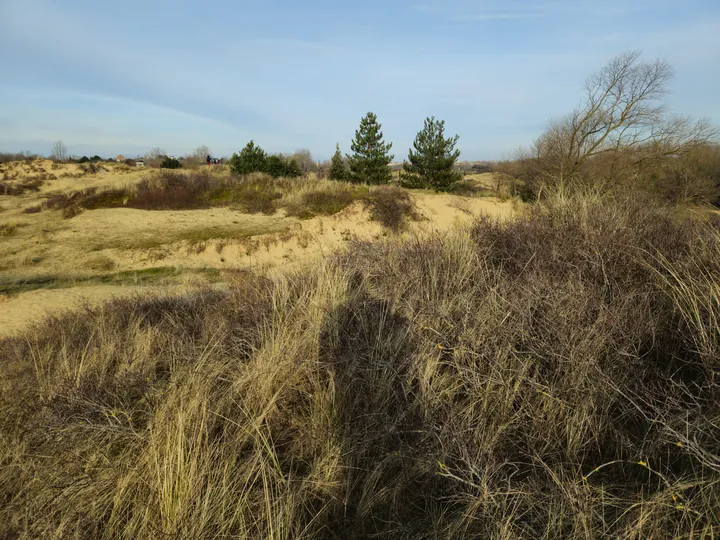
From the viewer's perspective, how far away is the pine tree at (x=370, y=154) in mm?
26078

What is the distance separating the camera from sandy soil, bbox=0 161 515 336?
9854 mm

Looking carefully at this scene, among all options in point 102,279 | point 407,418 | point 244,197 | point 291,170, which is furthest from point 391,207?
point 407,418

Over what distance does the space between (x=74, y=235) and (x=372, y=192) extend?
470 inches

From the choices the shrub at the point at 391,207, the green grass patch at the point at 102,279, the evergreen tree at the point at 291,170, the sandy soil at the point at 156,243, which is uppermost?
the evergreen tree at the point at 291,170

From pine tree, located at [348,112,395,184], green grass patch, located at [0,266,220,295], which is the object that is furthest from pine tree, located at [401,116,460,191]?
green grass patch, located at [0,266,220,295]

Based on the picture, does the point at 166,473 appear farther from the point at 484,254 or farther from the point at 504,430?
the point at 484,254

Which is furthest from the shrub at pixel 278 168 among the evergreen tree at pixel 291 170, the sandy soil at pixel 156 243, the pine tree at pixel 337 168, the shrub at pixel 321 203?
the sandy soil at pixel 156 243

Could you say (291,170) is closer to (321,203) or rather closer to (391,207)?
(321,203)

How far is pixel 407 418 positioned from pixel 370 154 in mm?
→ 25541

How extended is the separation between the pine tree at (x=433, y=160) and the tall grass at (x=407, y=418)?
22.9 m

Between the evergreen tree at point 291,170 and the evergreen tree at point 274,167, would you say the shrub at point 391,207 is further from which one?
the evergreen tree at point 291,170

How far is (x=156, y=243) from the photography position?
44.1ft

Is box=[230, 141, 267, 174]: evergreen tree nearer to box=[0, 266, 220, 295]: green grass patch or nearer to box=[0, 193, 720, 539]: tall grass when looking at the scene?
box=[0, 266, 220, 295]: green grass patch

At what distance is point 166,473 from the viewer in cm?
187
